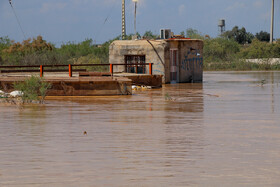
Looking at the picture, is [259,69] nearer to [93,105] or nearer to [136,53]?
[136,53]

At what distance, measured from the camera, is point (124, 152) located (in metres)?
10.2

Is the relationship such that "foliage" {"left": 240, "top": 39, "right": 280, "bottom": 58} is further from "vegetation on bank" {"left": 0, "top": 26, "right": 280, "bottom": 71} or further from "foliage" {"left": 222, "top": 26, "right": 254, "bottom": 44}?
"foliage" {"left": 222, "top": 26, "right": 254, "bottom": 44}

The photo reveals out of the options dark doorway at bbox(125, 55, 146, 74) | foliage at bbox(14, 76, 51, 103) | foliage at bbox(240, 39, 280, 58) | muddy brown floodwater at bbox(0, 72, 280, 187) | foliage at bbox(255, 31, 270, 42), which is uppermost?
foliage at bbox(255, 31, 270, 42)

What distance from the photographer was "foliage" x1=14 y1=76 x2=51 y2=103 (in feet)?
67.6

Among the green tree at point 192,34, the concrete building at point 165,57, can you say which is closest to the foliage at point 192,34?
the green tree at point 192,34

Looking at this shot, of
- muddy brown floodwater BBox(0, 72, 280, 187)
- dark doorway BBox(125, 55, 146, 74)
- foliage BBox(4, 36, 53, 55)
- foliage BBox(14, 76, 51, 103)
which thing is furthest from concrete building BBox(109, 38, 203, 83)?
foliage BBox(4, 36, 53, 55)

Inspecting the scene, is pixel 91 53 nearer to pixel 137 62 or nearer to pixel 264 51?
pixel 264 51

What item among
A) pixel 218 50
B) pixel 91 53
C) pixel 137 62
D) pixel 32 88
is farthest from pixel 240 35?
pixel 32 88

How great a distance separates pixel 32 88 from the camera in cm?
2280

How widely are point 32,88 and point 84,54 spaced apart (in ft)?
124

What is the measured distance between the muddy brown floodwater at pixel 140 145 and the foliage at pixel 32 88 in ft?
4.01

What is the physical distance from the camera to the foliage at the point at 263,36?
11631cm

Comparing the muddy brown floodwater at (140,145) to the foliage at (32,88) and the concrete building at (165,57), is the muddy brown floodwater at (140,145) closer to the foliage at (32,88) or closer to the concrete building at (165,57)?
the foliage at (32,88)

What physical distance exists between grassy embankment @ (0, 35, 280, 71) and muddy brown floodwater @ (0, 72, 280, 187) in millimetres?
29076
